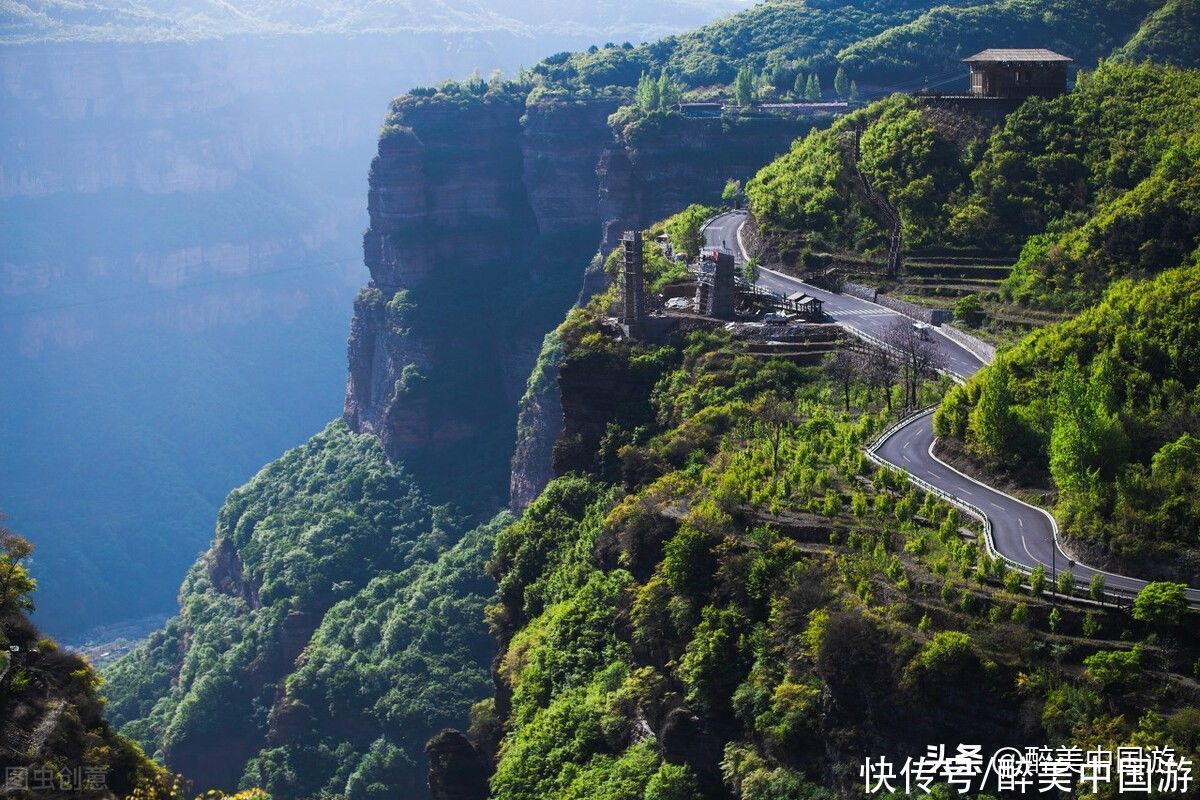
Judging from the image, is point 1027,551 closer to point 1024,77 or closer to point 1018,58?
point 1024,77

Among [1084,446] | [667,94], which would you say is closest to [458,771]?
[1084,446]

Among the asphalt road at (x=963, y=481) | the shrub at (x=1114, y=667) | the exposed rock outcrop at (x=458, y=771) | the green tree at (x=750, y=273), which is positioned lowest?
the exposed rock outcrop at (x=458, y=771)

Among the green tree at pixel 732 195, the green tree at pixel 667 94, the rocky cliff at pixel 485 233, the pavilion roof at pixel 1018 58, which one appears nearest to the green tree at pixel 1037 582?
the pavilion roof at pixel 1018 58

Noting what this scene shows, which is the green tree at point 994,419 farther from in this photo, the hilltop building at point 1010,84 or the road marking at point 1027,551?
the hilltop building at point 1010,84

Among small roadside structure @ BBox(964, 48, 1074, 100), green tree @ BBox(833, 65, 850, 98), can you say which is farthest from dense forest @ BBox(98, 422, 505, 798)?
green tree @ BBox(833, 65, 850, 98)

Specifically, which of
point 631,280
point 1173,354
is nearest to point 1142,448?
point 1173,354

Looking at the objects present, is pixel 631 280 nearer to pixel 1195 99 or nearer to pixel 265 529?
pixel 1195 99
